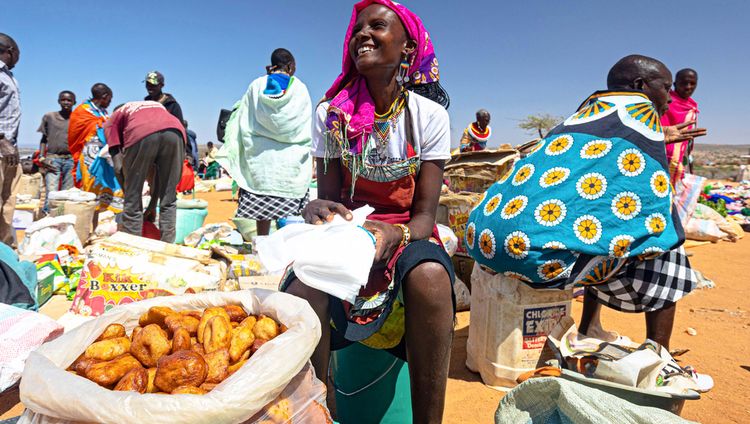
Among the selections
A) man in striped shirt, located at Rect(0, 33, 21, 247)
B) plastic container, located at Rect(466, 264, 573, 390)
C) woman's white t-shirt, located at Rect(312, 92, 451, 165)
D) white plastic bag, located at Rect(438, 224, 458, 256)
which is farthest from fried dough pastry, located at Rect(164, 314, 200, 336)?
man in striped shirt, located at Rect(0, 33, 21, 247)

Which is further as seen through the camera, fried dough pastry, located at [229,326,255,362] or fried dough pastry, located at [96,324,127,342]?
fried dough pastry, located at [96,324,127,342]

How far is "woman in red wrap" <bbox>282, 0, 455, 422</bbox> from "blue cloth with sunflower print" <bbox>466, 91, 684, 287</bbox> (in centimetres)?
42

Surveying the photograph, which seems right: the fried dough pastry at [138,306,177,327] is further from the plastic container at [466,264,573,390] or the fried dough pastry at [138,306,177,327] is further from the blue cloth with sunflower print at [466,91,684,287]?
the plastic container at [466,264,573,390]

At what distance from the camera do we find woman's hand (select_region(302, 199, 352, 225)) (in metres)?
1.49

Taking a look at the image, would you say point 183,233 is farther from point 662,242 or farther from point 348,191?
point 662,242

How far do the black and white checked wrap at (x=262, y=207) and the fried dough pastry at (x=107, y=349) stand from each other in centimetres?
301

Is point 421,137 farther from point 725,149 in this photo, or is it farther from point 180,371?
point 725,149

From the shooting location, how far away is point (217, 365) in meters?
1.04

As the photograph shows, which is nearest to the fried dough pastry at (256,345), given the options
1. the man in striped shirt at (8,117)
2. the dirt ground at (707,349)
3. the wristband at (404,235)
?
the wristband at (404,235)

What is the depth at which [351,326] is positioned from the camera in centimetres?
154

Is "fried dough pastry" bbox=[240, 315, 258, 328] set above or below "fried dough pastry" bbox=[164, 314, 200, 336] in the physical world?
above

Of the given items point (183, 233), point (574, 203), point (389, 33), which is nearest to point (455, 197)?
point (574, 203)

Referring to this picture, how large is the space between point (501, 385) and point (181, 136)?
3.54m

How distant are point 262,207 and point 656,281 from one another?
3174mm
